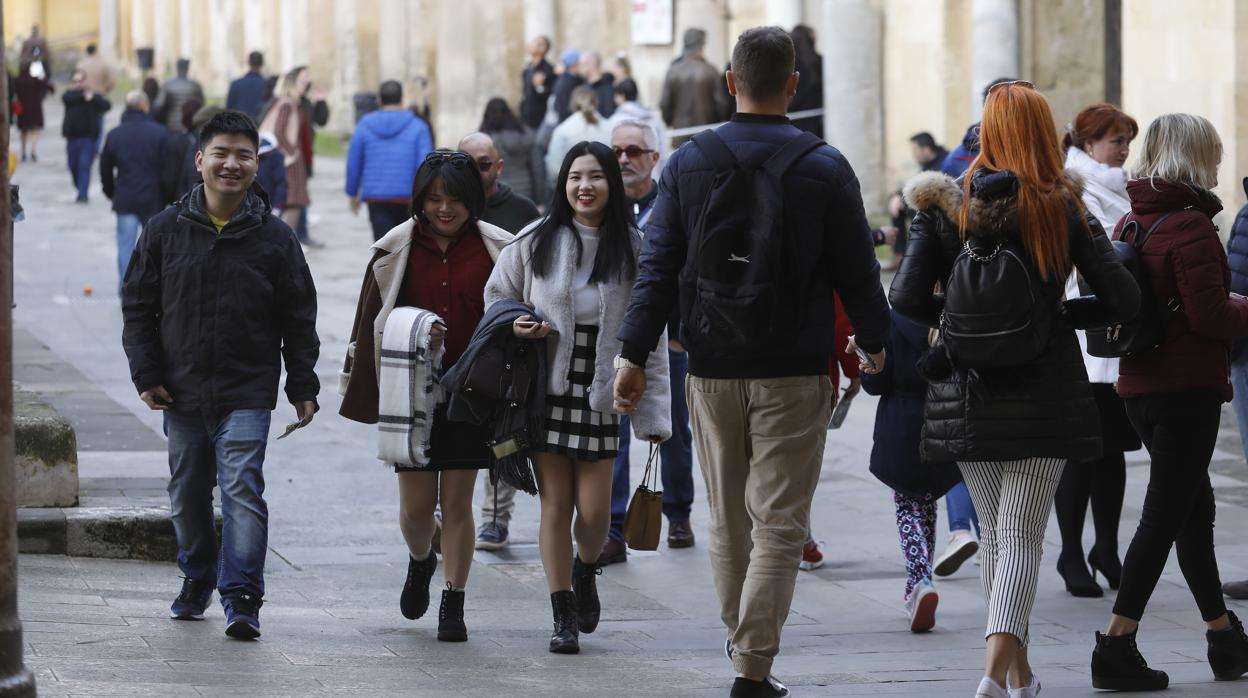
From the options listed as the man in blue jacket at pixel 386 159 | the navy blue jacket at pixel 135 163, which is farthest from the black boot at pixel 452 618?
the navy blue jacket at pixel 135 163

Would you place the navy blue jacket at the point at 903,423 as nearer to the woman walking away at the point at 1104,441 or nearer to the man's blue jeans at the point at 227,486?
the woman walking away at the point at 1104,441

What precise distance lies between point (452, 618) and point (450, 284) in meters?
1.09

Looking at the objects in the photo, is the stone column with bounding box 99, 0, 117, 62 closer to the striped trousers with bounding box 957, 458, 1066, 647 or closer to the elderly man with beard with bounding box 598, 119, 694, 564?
the elderly man with beard with bounding box 598, 119, 694, 564

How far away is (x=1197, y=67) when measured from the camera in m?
13.2

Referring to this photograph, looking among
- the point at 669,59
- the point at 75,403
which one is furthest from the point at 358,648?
the point at 669,59

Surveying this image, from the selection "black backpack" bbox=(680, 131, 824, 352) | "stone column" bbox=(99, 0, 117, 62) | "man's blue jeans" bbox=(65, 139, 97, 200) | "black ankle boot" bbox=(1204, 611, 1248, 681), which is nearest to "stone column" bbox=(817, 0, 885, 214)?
"man's blue jeans" bbox=(65, 139, 97, 200)

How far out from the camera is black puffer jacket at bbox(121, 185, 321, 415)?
269 inches

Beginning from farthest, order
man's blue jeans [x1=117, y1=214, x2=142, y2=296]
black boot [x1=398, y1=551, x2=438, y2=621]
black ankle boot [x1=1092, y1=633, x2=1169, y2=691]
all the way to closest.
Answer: man's blue jeans [x1=117, y1=214, x2=142, y2=296]
black boot [x1=398, y1=551, x2=438, y2=621]
black ankle boot [x1=1092, y1=633, x2=1169, y2=691]

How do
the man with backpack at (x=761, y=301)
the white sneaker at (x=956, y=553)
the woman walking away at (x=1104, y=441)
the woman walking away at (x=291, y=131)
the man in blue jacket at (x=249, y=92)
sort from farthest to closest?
1. the man in blue jacket at (x=249, y=92)
2. the woman walking away at (x=291, y=131)
3. the white sneaker at (x=956, y=553)
4. the woman walking away at (x=1104, y=441)
5. the man with backpack at (x=761, y=301)

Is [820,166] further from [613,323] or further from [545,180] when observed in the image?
[545,180]

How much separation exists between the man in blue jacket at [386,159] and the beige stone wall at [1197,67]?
5695mm

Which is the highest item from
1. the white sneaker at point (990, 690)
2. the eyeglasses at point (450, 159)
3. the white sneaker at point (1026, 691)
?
the eyeglasses at point (450, 159)

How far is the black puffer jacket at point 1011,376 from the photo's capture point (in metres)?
5.67

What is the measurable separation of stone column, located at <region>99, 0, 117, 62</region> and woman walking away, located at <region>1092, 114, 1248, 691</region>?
215 ft
